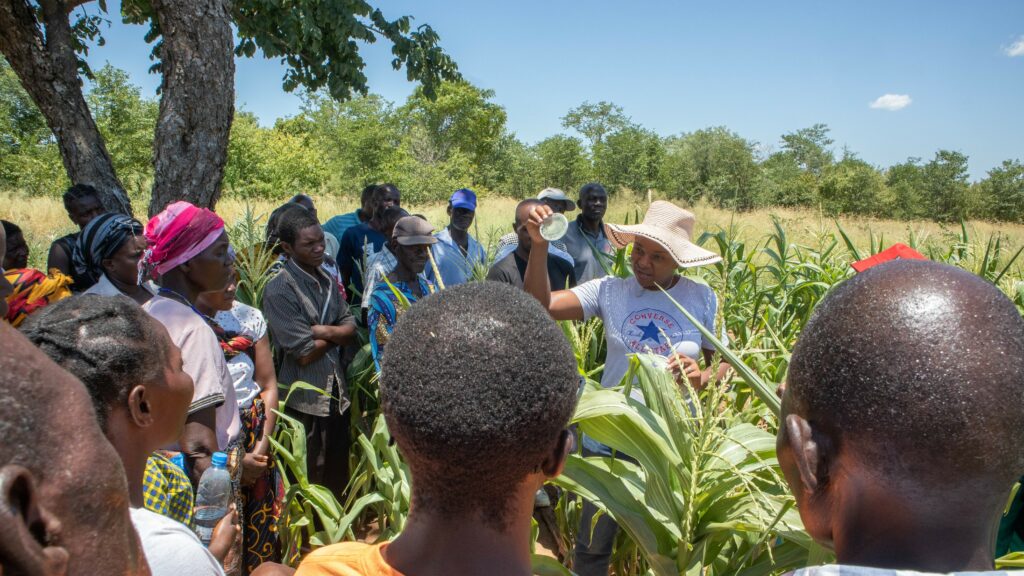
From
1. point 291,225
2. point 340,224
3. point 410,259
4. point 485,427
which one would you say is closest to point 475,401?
point 485,427

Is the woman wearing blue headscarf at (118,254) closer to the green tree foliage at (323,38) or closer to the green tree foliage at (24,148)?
the green tree foliage at (323,38)

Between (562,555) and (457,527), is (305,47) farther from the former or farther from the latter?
(457,527)

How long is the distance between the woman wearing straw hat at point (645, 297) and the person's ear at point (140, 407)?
146cm

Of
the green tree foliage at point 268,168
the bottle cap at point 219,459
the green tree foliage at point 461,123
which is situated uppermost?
the green tree foliage at point 461,123

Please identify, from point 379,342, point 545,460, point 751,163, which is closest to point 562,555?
point 379,342

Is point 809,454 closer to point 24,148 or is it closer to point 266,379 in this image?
point 266,379

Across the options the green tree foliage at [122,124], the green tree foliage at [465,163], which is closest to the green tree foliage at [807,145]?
the green tree foliage at [465,163]

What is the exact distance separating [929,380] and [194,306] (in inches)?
91.7

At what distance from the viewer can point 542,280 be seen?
2643mm

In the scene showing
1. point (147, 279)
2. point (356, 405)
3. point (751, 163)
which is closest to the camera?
point (147, 279)

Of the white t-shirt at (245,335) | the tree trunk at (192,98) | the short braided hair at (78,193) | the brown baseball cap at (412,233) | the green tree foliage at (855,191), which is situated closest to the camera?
the white t-shirt at (245,335)

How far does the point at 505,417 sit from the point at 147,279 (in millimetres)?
1958

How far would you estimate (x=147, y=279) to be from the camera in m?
2.40

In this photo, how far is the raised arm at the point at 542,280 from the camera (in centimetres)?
251
